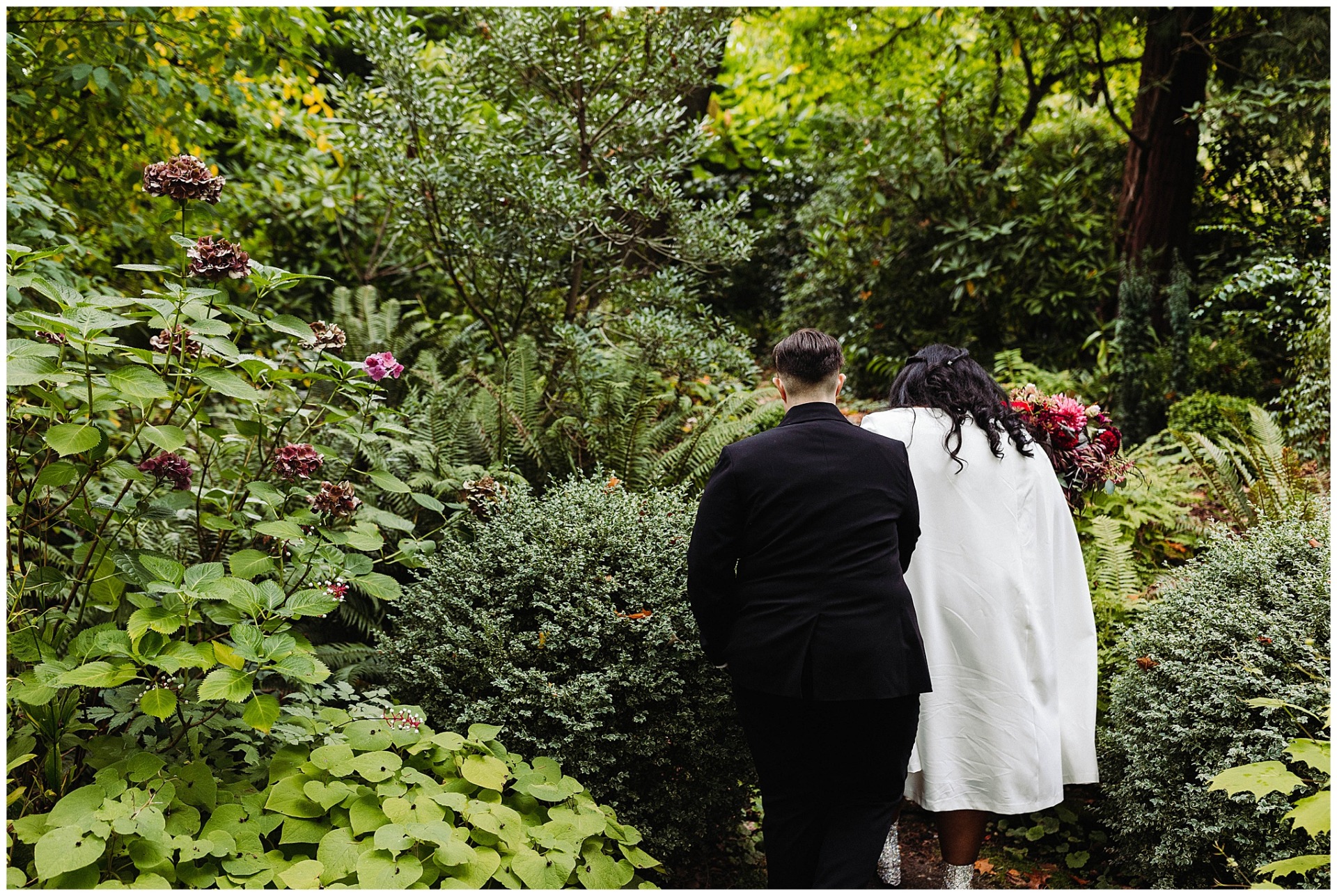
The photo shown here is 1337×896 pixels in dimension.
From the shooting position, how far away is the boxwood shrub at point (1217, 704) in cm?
279

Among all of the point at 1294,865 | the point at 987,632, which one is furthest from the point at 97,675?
the point at 1294,865

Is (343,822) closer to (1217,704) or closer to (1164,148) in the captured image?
(1217,704)

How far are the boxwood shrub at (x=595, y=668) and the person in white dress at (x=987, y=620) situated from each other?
75cm

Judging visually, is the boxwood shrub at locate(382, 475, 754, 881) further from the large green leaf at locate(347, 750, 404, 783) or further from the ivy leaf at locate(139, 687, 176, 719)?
the ivy leaf at locate(139, 687, 176, 719)

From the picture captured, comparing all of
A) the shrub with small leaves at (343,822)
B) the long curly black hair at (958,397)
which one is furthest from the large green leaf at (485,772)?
the long curly black hair at (958,397)

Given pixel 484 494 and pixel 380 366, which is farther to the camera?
pixel 484 494

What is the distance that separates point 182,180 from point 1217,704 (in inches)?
147

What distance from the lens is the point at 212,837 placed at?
219cm

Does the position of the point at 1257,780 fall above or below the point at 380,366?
below

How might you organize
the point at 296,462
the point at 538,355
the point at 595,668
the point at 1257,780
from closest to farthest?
the point at 1257,780
the point at 296,462
the point at 595,668
the point at 538,355

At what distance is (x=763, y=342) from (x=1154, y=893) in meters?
9.73

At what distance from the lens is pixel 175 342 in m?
2.47

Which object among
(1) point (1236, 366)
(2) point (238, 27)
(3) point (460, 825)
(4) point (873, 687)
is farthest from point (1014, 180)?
(3) point (460, 825)

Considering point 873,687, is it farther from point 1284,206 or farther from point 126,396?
point 1284,206
